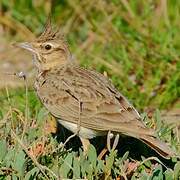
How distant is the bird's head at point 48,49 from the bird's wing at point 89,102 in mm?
160

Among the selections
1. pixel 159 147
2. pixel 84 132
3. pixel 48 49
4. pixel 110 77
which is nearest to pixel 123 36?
pixel 110 77

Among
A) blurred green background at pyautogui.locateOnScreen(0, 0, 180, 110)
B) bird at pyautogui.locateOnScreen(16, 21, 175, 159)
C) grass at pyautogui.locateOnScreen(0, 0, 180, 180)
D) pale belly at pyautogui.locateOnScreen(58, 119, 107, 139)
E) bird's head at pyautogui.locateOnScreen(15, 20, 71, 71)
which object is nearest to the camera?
grass at pyautogui.locateOnScreen(0, 0, 180, 180)

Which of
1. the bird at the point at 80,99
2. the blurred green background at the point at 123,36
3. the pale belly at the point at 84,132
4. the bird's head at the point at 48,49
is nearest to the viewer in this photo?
the bird at the point at 80,99

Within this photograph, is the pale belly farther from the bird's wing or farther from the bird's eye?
the bird's eye

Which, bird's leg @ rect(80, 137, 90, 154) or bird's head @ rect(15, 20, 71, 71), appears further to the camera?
bird's head @ rect(15, 20, 71, 71)

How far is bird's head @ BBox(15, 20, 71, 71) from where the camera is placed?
6.32 metres

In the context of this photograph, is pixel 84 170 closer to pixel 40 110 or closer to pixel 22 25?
pixel 40 110

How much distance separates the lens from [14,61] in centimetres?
937

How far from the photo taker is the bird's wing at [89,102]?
566 centimetres

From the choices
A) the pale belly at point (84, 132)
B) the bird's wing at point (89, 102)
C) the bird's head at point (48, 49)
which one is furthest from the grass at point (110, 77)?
the bird's head at point (48, 49)

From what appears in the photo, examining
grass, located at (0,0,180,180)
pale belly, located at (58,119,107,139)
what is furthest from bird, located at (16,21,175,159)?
grass, located at (0,0,180,180)

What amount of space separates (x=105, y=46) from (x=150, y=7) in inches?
28.4

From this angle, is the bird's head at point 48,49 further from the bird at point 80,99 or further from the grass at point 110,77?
the grass at point 110,77

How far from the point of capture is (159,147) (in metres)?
5.51
